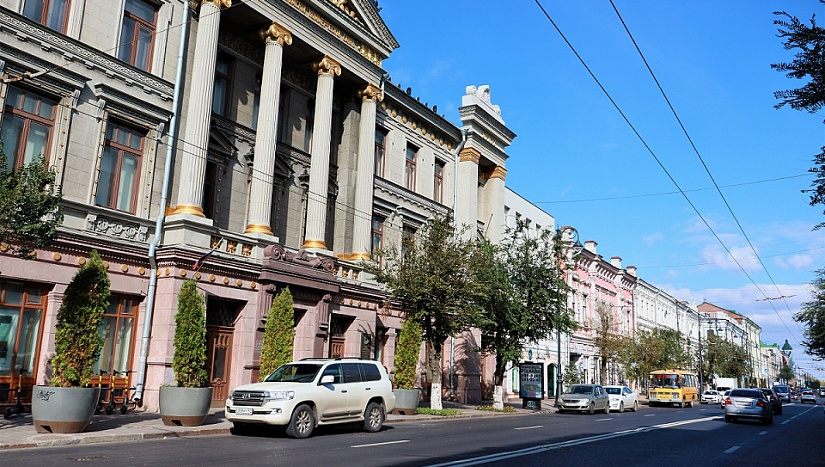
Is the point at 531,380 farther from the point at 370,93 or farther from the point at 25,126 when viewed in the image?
the point at 25,126

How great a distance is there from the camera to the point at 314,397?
50.6 ft

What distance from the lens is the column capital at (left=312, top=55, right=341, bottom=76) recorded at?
85.8ft

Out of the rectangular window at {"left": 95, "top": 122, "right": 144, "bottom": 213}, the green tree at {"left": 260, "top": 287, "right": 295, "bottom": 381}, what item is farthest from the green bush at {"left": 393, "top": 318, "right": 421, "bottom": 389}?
the rectangular window at {"left": 95, "top": 122, "right": 144, "bottom": 213}

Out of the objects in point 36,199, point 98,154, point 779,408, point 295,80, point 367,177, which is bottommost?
point 779,408

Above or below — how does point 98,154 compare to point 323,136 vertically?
below

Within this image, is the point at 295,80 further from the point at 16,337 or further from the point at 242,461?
the point at 242,461

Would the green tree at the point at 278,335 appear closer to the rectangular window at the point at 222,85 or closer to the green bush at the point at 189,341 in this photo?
the green bush at the point at 189,341

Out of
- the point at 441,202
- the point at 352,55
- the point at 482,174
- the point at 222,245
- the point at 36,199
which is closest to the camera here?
the point at 36,199

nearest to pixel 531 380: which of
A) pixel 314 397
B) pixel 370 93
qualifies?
pixel 370 93

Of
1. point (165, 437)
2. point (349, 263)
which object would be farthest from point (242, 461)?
point (349, 263)

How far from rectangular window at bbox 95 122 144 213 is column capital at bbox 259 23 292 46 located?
610 cm

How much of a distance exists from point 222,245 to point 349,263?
22.6ft

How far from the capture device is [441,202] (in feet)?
117

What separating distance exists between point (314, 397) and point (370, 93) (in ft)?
55.0
